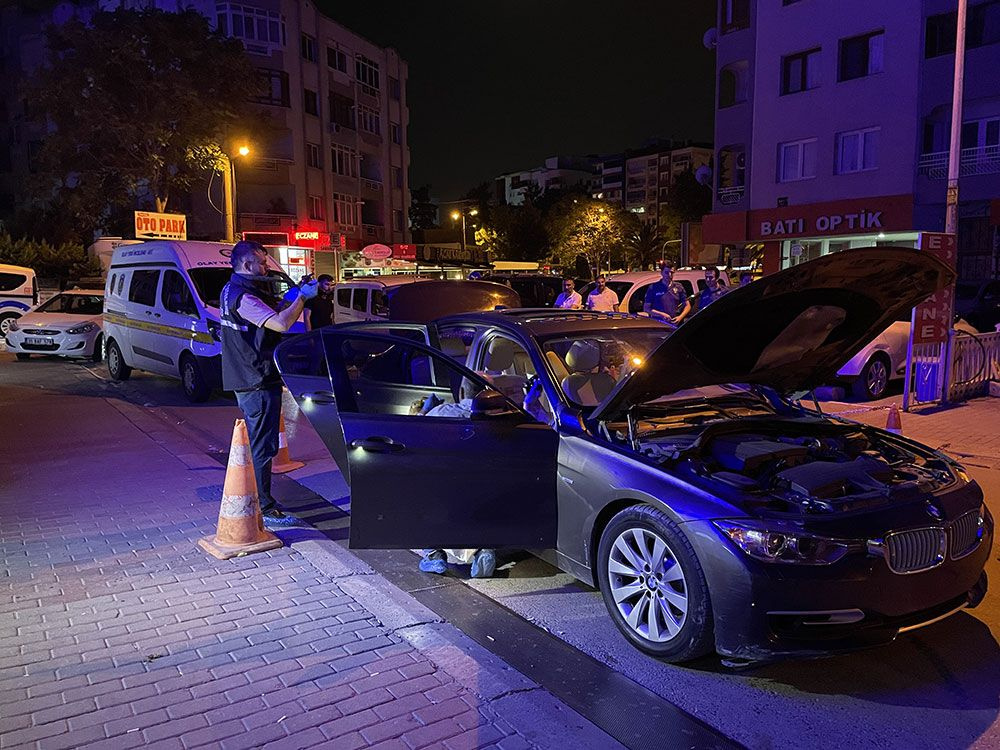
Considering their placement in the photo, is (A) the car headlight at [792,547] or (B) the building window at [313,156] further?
(B) the building window at [313,156]

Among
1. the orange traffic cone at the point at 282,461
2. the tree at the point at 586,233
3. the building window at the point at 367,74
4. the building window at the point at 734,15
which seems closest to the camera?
the orange traffic cone at the point at 282,461

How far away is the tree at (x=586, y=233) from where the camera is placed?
61.9 meters

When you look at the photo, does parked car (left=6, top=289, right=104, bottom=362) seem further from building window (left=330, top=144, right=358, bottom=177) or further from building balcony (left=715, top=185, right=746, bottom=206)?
building window (left=330, top=144, right=358, bottom=177)

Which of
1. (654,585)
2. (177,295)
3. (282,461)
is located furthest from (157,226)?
(654,585)

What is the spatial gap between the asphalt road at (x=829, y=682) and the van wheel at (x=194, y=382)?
7893mm

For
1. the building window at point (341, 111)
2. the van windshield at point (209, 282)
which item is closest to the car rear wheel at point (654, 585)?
the van windshield at point (209, 282)

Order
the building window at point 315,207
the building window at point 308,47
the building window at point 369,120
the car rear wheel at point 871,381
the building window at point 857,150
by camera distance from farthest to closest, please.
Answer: the building window at point 369,120 → the building window at point 315,207 → the building window at point 308,47 → the building window at point 857,150 → the car rear wheel at point 871,381

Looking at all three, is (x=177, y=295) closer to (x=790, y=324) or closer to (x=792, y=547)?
(x=790, y=324)

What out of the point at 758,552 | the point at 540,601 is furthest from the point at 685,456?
the point at 540,601

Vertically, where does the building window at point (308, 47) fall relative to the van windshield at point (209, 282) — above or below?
above

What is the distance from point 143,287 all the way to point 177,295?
125cm

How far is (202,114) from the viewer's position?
2830cm

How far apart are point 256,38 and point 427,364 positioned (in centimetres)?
3729

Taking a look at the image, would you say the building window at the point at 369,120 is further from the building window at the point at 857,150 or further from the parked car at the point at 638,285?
the parked car at the point at 638,285
